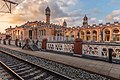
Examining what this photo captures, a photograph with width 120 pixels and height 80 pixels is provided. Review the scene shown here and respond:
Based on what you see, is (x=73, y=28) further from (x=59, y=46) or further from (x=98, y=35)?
(x=59, y=46)

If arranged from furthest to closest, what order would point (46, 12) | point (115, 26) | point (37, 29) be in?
point (46, 12) → point (37, 29) → point (115, 26)

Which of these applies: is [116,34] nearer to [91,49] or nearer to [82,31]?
[82,31]

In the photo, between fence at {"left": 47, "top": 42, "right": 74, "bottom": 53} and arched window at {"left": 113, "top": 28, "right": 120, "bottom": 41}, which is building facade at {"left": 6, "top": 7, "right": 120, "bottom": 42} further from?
fence at {"left": 47, "top": 42, "right": 74, "bottom": 53}

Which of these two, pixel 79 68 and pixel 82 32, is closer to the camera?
pixel 79 68

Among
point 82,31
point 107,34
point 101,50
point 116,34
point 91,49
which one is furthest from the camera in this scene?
point 82,31

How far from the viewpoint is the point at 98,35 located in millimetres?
43344

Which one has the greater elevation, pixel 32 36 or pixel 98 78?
pixel 32 36

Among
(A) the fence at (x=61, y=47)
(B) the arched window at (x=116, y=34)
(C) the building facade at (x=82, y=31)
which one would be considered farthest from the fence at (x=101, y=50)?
(B) the arched window at (x=116, y=34)

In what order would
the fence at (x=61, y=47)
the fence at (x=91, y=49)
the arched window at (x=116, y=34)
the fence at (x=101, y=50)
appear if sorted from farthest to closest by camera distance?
the arched window at (x=116, y=34) → the fence at (x=61, y=47) → the fence at (x=91, y=49) → the fence at (x=101, y=50)

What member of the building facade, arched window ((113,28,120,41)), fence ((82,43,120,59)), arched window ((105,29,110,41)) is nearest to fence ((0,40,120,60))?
fence ((82,43,120,59))

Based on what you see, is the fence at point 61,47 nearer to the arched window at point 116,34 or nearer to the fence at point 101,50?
the fence at point 101,50

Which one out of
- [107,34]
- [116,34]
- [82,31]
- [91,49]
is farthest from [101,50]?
[82,31]

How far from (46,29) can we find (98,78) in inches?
1510

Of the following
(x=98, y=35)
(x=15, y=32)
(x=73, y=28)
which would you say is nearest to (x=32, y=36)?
(x=15, y=32)
